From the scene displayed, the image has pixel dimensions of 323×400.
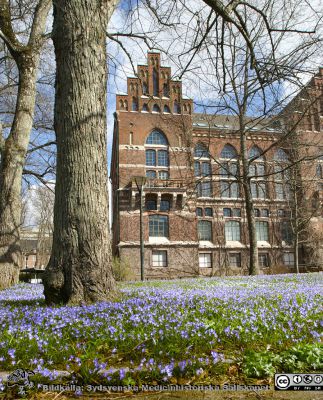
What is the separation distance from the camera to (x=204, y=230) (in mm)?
34812

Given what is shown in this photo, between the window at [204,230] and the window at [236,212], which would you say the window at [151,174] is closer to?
the window at [204,230]

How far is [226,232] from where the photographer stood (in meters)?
35.2

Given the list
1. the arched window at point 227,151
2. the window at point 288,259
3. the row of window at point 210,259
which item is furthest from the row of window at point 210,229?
the arched window at point 227,151

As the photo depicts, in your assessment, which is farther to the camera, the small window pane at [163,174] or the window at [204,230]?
the window at [204,230]

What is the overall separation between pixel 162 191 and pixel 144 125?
279 inches

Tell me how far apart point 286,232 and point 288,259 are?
2.89 meters

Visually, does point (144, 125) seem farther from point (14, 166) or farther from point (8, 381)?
point (8, 381)

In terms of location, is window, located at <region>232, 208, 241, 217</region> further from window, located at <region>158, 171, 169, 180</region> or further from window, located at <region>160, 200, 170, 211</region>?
window, located at <region>158, 171, 169, 180</region>

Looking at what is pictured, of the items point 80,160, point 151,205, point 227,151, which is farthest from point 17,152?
point 227,151

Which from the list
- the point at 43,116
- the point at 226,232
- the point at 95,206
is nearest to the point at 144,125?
the point at 226,232

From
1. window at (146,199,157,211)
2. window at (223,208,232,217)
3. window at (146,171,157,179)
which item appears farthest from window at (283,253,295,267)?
window at (146,171,157,179)

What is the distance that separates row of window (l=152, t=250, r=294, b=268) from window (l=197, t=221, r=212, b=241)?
177 cm

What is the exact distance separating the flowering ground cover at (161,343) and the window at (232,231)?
31.7 metres

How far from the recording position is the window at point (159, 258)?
3119 cm
